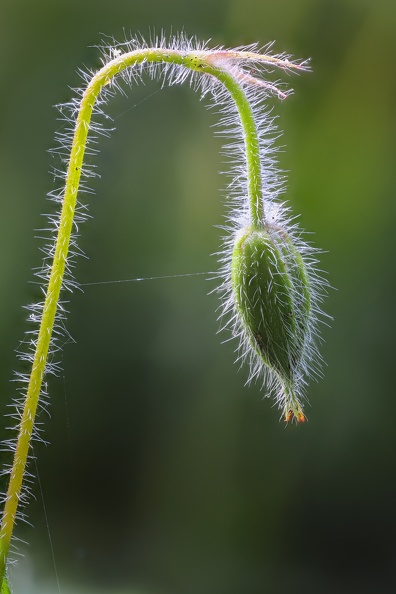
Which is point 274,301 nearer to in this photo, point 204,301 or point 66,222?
point 66,222

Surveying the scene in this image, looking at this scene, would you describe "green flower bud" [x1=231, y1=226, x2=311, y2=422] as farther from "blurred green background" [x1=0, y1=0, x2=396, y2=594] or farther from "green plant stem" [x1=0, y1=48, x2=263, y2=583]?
"blurred green background" [x1=0, y1=0, x2=396, y2=594]

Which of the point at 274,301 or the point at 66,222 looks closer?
the point at 66,222

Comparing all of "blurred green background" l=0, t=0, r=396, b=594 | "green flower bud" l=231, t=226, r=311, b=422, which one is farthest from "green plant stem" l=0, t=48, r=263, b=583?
"blurred green background" l=0, t=0, r=396, b=594

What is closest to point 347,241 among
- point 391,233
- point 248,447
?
point 391,233

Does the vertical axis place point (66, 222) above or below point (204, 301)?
below

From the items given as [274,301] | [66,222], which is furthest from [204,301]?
[66,222]

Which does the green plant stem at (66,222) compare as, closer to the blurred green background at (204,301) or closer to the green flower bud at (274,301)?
the green flower bud at (274,301)

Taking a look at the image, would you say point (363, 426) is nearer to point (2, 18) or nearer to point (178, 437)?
point (178, 437)
